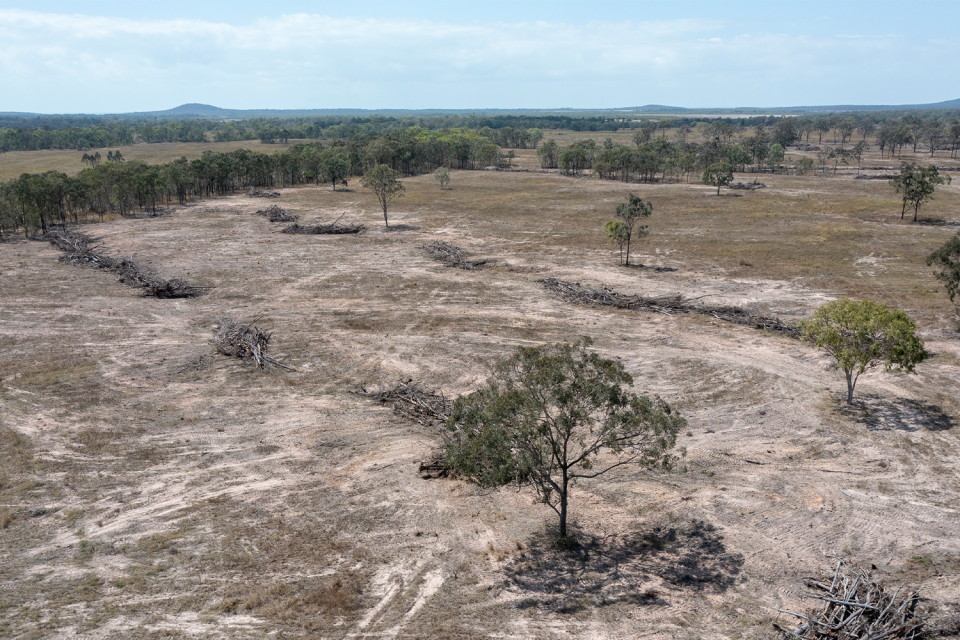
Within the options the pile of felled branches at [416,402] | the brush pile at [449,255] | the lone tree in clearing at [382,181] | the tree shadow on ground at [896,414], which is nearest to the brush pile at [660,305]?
the tree shadow on ground at [896,414]

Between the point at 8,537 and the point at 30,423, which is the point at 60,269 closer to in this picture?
the point at 30,423

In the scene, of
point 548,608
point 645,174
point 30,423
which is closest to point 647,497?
point 548,608

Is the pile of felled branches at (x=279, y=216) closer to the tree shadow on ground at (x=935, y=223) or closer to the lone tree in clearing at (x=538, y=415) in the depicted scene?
the lone tree in clearing at (x=538, y=415)

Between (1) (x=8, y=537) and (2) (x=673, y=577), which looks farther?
(1) (x=8, y=537)

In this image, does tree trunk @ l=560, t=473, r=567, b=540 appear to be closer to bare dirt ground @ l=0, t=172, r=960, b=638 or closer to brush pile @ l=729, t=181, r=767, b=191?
bare dirt ground @ l=0, t=172, r=960, b=638

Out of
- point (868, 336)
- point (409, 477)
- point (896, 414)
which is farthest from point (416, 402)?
point (896, 414)

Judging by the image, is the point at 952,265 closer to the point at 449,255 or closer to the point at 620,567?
the point at 620,567

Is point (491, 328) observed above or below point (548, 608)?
above
